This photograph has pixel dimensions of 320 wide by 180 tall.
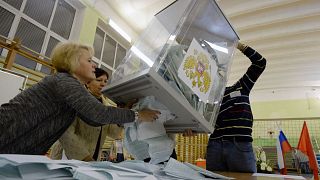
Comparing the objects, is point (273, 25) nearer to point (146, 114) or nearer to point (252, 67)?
point (252, 67)

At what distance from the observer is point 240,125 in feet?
4.23

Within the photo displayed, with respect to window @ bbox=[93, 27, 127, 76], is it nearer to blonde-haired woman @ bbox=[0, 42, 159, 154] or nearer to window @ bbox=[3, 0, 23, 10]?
window @ bbox=[3, 0, 23, 10]

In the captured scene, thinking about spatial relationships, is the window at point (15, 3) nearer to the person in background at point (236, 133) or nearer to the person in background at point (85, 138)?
the person in background at point (85, 138)

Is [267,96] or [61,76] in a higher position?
[267,96]

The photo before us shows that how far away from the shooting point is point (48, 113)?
33.0 inches

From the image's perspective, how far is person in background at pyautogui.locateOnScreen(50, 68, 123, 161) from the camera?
1.10m

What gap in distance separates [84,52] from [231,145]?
2.90 feet

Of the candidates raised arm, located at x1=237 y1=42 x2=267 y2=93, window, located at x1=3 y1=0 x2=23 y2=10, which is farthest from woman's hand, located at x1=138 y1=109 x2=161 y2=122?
window, located at x1=3 y1=0 x2=23 y2=10

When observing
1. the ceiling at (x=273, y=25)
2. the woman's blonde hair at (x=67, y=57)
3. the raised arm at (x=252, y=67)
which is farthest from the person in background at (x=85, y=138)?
the ceiling at (x=273, y=25)

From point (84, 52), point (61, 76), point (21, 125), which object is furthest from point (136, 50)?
point (21, 125)

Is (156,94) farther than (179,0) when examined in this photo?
No

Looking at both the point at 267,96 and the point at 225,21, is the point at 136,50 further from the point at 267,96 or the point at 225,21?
the point at 267,96

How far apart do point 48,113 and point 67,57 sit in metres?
0.26

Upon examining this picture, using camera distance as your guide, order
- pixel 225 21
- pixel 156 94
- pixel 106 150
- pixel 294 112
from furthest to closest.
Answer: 1. pixel 294 112
2. pixel 106 150
3. pixel 225 21
4. pixel 156 94
